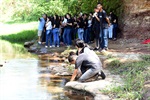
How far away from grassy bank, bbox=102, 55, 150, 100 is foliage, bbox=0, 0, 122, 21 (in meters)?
9.29

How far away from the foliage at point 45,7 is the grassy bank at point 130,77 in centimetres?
929

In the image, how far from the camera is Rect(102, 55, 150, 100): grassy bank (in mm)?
8453

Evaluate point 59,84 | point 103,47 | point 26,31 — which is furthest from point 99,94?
point 26,31

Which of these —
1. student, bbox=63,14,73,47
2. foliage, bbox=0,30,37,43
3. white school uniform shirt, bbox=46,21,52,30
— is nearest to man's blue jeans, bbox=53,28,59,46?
white school uniform shirt, bbox=46,21,52,30

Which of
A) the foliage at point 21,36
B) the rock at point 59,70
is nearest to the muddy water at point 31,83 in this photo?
the rock at point 59,70

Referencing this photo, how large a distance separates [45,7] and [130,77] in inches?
845

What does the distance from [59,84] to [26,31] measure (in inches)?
750

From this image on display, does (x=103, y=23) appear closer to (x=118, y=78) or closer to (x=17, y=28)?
(x=118, y=78)

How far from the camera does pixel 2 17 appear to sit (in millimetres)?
41281

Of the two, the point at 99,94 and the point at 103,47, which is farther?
the point at 103,47

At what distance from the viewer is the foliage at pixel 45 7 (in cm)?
2136

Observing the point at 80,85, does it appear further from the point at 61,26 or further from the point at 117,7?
the point at 117,7

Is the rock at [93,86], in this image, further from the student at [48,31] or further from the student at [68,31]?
the student at [68,31]

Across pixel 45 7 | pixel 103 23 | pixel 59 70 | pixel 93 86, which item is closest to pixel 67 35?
pixel 103 23
